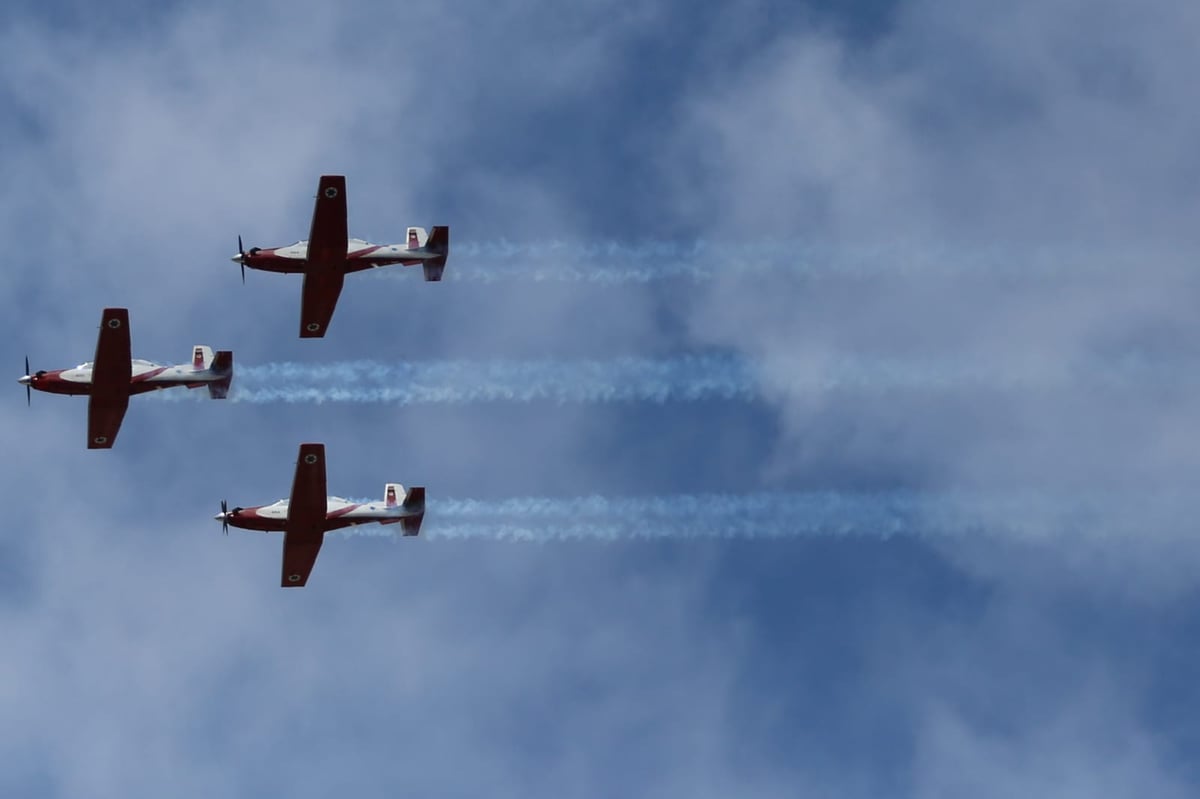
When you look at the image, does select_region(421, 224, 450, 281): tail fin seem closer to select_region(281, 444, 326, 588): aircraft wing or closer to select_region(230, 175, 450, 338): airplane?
select_region(230, 175, 450, 338): airplane

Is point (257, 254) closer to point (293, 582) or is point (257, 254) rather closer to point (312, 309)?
point (312, 309)

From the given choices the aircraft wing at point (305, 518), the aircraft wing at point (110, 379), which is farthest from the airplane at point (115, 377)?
the aircraft wing at point (305, 518)

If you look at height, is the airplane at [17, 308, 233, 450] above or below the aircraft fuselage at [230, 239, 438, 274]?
below

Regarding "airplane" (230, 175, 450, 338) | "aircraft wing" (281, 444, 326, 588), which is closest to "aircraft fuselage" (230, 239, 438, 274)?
"airplane" (230, 175, 450, 338)

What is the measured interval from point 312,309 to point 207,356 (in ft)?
16.5

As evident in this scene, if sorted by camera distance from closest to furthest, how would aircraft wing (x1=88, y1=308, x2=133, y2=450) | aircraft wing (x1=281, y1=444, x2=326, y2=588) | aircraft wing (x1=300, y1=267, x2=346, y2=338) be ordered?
aircraft wing (x1=281, y1=444, x2=326, y2=588) < aircraft wing (x1=88, y1=308, x2=133, y2=450) < aircraft wing (x1=300, y1=267, x2=346, y2=338)

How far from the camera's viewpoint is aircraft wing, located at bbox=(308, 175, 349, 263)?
459 feet

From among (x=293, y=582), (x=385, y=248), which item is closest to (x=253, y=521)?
(x=293, y=582)

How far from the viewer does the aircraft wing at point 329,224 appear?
13988 centimetres

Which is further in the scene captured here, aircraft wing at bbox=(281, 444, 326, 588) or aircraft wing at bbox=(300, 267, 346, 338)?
aircraft wing at bbox=(300, 267, 346, 338)

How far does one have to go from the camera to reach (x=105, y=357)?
465 feet

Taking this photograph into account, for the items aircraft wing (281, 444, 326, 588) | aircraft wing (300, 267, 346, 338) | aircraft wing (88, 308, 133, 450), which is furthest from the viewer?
aircraft wing (300, 267, 346, 338)

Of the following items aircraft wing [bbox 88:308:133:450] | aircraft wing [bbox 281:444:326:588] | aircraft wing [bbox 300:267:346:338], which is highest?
aircraft wing [bbox 300:267:346:338]

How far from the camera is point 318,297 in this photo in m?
144
